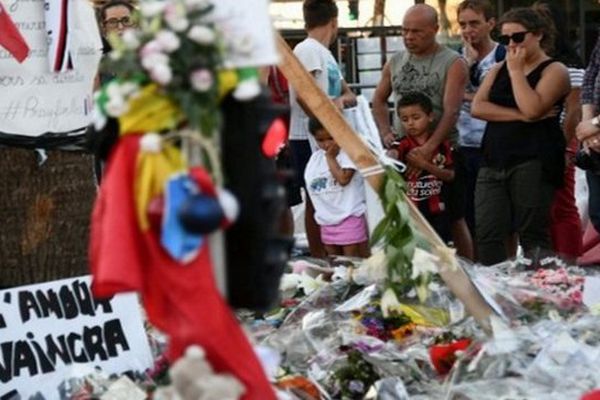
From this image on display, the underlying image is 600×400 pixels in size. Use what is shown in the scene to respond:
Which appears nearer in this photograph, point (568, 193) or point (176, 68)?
point (176, 68)

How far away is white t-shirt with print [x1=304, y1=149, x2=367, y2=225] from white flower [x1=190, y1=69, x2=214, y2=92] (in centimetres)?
469

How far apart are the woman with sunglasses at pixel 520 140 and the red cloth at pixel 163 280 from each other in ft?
14.2

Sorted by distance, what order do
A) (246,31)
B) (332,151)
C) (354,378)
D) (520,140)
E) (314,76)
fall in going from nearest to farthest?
(246,31)
(354,378)
(520,140)
(332,151)
(314,76)

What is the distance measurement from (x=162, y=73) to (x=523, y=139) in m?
4.70

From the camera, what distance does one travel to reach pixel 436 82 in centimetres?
799

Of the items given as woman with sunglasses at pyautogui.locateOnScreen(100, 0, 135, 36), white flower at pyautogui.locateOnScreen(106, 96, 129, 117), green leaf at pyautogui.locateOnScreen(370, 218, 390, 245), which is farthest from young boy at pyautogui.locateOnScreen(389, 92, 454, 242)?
white flower at pyautogui.locateOnScreen(106, 96, 129, 117)

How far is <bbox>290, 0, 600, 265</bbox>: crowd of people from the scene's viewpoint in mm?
7312

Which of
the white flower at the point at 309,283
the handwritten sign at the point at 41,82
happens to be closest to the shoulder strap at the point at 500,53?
the white flower at the point at 309,283

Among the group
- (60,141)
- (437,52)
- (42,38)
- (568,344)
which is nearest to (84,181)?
(60,141)

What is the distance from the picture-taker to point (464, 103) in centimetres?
851

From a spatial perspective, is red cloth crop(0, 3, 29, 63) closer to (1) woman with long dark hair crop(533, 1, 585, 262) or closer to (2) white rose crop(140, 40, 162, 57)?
(2) white rose crop(140, 40, 162, 57)

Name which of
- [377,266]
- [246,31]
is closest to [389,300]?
[377,266]

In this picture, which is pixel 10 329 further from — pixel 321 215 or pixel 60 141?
pixel 321 215

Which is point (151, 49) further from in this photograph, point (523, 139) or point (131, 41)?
point (523, 139)
